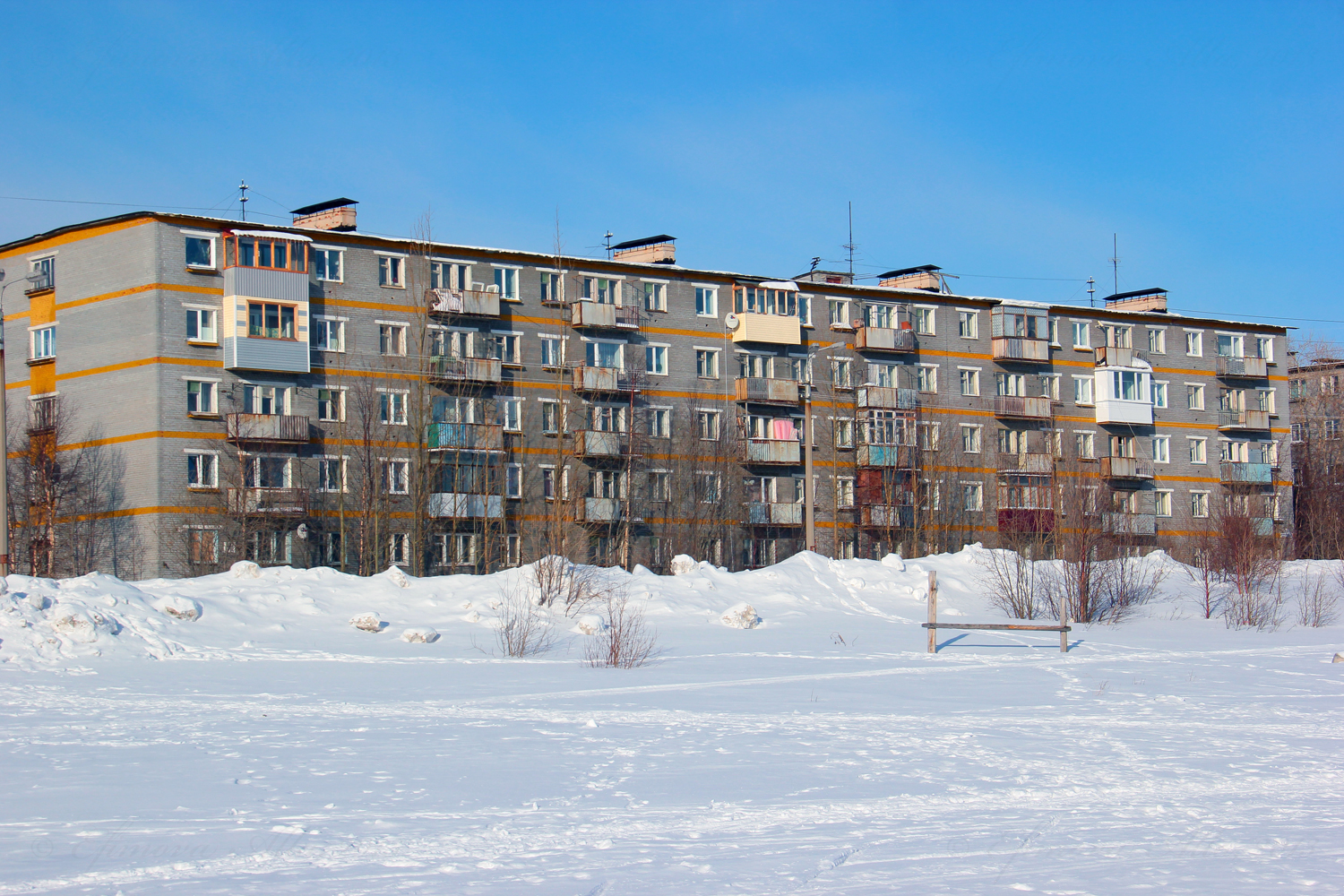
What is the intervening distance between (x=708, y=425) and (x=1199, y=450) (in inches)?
1272

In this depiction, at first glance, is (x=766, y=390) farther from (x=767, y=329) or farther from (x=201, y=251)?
(x=201, y=251)

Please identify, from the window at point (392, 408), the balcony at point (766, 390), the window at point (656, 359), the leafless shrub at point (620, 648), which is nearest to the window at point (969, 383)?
the balcony at point (766, 390)

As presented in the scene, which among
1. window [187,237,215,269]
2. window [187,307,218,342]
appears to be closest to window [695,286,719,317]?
window [187,237,215,269]

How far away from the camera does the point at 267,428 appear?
50.3 metres

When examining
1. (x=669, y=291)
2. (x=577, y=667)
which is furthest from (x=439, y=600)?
(x=669, y=291)

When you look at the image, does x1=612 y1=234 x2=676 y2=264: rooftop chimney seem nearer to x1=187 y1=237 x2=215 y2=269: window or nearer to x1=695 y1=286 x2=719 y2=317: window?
x1=695 y1=286 x2=719 y2=317: window

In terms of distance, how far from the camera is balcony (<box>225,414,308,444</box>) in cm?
4981

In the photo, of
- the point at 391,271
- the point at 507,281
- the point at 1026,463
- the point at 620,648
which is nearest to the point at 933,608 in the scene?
the point at 620,648

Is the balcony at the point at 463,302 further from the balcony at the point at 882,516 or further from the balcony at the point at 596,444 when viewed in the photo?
the balcony at the point at 882,516

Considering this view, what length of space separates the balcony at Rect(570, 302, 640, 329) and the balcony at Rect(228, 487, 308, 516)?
1492 cm

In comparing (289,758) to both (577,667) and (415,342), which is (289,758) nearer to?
(577,667)

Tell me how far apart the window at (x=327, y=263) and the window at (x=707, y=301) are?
1750 centimetres

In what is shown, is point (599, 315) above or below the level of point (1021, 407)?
above

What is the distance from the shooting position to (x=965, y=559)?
1681 inches
